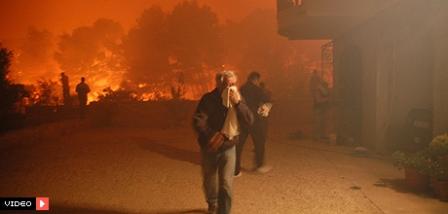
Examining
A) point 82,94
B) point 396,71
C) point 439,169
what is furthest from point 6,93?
point 439,169

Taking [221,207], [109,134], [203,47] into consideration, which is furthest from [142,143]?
[203,47]

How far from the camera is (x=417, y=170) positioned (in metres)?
7.06

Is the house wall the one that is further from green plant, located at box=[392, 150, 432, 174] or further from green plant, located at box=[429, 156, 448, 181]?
green plant, located at box=[429, 156, 448, 181]

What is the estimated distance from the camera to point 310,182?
7664 mm

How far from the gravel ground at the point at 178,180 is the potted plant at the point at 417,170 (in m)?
0.29

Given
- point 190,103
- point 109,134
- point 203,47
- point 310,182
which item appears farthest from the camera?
point 203,47

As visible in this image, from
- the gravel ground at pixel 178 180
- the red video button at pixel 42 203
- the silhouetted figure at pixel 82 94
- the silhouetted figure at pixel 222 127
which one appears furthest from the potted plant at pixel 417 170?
the silhouetted figure at pixel 82 94

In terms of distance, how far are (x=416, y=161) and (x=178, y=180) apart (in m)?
4.13

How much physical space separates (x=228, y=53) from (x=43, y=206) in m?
45.9

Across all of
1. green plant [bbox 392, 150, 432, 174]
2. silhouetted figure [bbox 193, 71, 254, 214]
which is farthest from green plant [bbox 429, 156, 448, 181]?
silhouetted figure [bbox 193, 71, 254, 214]

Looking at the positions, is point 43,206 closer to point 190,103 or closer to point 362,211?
point 362,211

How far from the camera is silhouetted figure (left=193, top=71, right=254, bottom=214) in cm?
530

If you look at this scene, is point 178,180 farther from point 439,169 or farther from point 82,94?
point 82,94

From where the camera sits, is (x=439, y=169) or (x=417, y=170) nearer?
(x=439, y=169)
